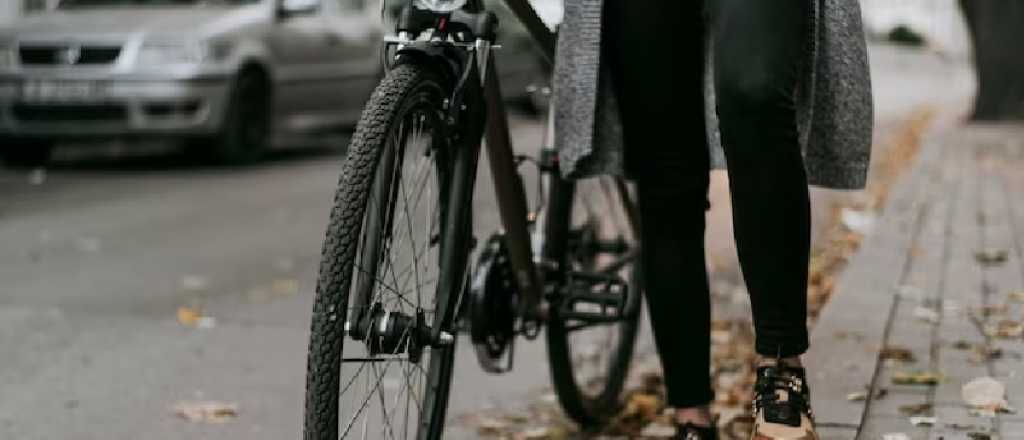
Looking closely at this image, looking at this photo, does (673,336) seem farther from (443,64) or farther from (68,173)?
(68,173)

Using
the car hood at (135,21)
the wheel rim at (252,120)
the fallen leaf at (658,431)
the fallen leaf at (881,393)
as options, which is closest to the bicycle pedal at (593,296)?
the fallen leaf at (658,431)

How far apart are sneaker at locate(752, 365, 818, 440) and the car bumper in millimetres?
9214

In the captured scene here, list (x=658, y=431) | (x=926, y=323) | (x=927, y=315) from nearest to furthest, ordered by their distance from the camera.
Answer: (x=658, y=431), (x=926, y=323), (x=927, y=315)

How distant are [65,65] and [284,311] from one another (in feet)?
20.5

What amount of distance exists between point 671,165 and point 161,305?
350 cm

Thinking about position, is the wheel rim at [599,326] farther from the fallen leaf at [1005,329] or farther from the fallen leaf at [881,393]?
the fallen leaf at [1005,329]

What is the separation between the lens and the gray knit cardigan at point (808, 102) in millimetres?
3121

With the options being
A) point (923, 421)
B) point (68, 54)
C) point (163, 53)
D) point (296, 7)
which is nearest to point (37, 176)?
point (68, 54)

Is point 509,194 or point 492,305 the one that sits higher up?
point 509,194

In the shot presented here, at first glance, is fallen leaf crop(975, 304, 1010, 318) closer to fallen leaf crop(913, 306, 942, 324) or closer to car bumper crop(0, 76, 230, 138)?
fallen leaf crop(913, 306, 942, 324)

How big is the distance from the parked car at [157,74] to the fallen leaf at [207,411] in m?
7.36

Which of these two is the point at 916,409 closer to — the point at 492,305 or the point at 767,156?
the point at 492,305

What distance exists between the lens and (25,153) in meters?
12.7

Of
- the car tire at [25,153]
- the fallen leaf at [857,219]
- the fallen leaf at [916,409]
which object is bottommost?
the car tire at [25,153]
